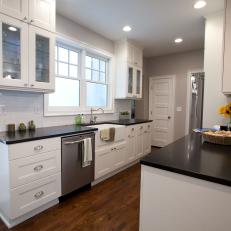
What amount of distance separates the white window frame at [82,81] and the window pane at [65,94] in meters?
0.09

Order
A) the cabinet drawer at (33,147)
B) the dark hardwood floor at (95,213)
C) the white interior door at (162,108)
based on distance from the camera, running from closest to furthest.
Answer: the cabinet drawer at (33,147), the dark hardwood floor at (95,213), the white interior door at (162,108)

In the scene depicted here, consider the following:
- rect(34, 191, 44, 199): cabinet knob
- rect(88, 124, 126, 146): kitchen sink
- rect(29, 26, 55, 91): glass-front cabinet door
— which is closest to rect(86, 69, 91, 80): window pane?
rect(88, 124, 126, 146): kitchen sink

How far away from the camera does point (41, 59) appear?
228cm

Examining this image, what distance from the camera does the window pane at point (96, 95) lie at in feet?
12.0

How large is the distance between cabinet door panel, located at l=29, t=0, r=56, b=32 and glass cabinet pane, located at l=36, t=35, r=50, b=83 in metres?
0.16

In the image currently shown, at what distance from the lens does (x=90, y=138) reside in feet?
8.40

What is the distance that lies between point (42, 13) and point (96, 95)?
190cm

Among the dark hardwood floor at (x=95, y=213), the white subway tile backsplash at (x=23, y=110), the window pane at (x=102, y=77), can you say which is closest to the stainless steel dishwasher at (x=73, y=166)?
the dark hardwood floor at (x=95, y=213)

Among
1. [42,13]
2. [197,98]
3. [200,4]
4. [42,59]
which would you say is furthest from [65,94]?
[197,98]

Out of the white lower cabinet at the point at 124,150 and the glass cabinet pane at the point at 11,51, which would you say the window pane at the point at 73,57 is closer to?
the glass cabinet pane at the point at 11,51

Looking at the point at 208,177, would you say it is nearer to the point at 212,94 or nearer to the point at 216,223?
the point at 216,223

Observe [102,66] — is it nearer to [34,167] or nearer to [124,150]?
[124,150]

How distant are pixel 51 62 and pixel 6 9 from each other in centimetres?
71

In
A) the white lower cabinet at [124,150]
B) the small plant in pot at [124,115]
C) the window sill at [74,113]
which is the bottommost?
the white lower cabinet at [124,150]
